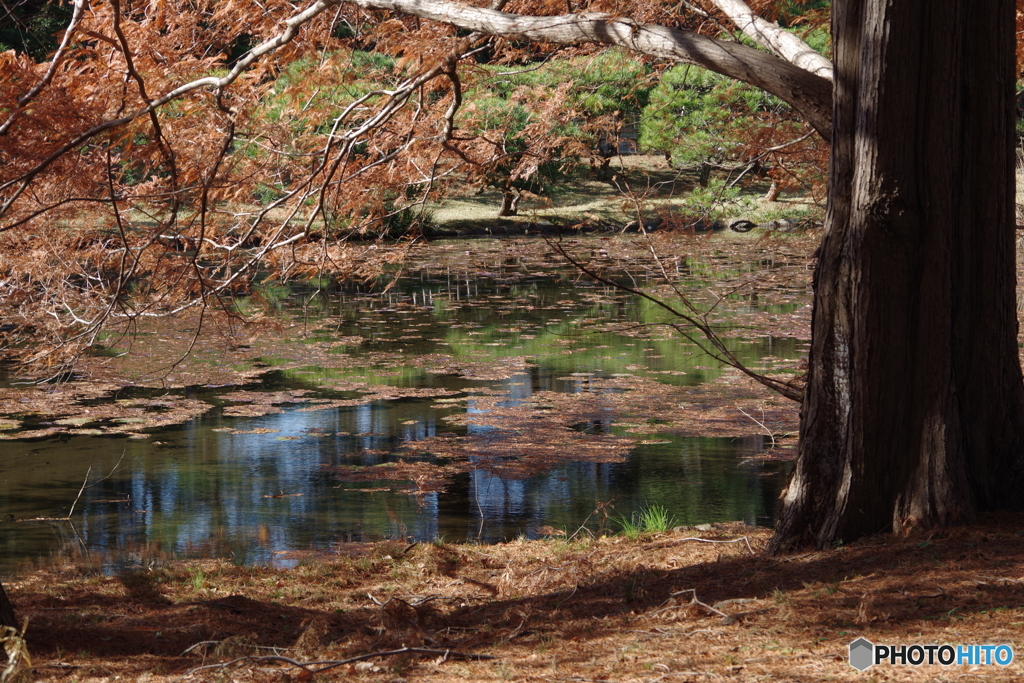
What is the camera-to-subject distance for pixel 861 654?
2377mm

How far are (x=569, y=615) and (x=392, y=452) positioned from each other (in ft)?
12.9

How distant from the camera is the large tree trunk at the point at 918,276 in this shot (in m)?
3.22

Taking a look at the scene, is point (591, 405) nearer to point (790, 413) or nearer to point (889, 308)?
point (790, 413)

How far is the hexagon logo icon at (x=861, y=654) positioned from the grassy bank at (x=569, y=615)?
27 millimetres

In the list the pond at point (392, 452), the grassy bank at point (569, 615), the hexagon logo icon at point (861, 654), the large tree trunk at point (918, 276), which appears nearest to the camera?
the hexagon logo icon at point (861, 654)

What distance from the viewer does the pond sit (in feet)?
18.6

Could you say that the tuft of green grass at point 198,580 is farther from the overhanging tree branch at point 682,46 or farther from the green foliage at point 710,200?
the green foliage at point 710,200

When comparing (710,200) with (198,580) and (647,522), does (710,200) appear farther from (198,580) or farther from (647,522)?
(198,580)

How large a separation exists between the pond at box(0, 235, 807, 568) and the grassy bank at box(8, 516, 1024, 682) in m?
1.11

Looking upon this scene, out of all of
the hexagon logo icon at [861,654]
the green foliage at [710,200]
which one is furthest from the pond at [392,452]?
the hexagon logo icon at [861,654]

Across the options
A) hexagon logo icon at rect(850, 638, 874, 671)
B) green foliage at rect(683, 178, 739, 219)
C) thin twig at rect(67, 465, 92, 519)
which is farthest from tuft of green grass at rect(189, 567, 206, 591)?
green foliage at rect(683, 178, 739, 219)

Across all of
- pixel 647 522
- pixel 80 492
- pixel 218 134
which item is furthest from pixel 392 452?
pixel 218 134

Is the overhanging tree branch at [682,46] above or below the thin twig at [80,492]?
above

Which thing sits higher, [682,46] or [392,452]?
[682,46]
